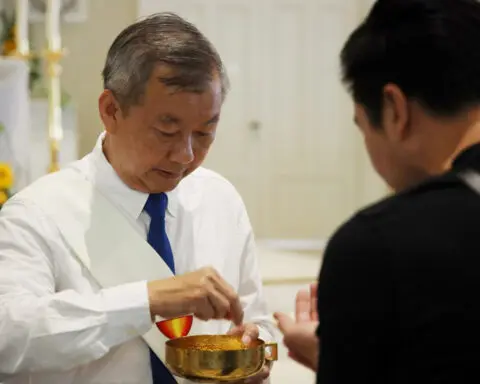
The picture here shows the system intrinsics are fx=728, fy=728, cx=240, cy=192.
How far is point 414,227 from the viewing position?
83 cm

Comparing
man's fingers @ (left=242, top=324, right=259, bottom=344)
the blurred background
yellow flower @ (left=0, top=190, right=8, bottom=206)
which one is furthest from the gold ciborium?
the blurred background

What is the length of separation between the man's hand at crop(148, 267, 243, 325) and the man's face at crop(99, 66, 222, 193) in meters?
0.26

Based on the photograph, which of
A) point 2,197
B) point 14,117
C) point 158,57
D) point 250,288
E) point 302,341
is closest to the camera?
point 302,341

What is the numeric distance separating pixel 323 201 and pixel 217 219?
4.78m

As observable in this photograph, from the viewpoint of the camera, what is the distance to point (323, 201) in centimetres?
643

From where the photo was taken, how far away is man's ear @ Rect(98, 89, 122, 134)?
1.51 metres

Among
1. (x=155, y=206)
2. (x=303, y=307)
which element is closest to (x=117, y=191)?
(x=155, y=206)

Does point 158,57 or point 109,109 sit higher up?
point 158,57

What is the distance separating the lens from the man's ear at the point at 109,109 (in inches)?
59.5

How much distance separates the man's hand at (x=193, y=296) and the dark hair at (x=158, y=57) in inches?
14.8

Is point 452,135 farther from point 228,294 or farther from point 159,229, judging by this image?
point 159,229

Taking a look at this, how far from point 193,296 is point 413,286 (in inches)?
23.1

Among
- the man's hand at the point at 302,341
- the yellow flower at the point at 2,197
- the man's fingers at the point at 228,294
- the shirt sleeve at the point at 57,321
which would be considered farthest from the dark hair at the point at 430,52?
the yellow flower at the point at 2,197

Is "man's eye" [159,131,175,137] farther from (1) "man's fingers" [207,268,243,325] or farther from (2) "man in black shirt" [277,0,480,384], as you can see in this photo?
(2) "man in black shirt" [277,0,480,384]
